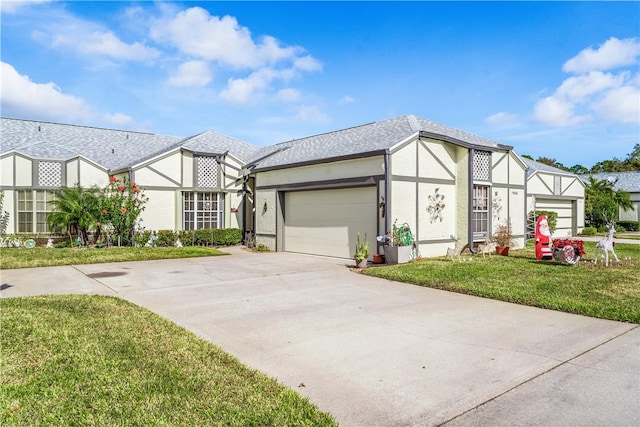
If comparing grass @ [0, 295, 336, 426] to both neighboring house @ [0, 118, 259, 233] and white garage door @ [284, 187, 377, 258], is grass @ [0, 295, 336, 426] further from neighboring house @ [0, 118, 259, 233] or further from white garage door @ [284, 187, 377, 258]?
neighboring house @ [0, 118, 259, 233]

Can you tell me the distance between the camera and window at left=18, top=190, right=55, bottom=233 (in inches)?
719

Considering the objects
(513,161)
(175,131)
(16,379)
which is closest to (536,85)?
(513,161)

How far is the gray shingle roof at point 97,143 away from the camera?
19.6 m

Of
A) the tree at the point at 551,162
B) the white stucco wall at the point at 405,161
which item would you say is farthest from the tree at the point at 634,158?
the white stucco wall at the point at 405,161

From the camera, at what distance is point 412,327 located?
6.02m

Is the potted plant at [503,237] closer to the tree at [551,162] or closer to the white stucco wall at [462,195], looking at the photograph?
the white stucco wall at [462,195]

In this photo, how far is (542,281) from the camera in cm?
907

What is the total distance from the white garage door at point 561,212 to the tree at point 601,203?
3.72m

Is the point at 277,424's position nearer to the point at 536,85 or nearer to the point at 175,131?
the point at 536,85

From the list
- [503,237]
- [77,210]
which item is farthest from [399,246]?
[77,210]

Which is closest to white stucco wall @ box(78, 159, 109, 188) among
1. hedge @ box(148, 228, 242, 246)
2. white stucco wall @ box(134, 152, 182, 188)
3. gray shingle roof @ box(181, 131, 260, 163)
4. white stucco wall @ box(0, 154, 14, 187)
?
white stucco wall @ box(0, 154, 14, 187)

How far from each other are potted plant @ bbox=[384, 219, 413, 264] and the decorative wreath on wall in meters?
1.74

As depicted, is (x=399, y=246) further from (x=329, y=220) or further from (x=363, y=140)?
(x=363, y=140)

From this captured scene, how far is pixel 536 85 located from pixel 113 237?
58.6 feet
